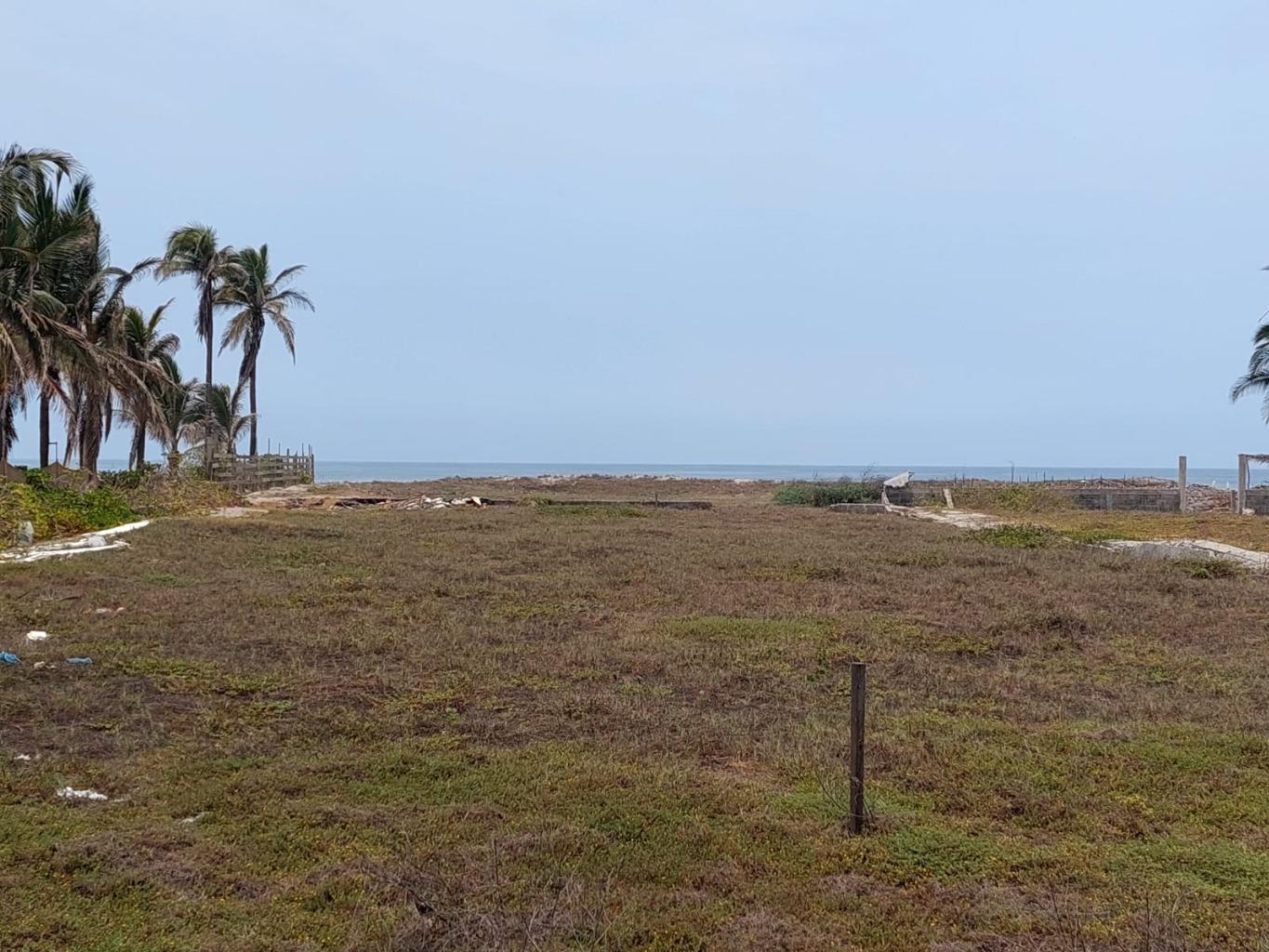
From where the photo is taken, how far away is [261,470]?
108 feet

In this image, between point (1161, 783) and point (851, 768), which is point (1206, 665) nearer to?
point (1161, 783)

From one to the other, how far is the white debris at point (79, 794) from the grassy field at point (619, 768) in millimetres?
67

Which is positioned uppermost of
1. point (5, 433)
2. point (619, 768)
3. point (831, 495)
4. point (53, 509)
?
point (5, 433)

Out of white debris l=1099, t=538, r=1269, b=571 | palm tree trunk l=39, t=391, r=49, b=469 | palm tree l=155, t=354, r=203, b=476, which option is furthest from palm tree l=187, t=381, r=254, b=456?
white debris l=1099, t=538, r=1269, b=571

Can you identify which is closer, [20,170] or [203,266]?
[20,170]

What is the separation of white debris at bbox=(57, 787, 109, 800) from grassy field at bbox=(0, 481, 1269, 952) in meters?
0.07

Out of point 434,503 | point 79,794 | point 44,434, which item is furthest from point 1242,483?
point 44,434

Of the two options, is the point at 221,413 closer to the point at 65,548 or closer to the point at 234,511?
the point at 234,511

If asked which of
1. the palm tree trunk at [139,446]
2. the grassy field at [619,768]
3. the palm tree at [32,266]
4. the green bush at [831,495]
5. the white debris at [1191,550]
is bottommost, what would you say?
the grassy field at [619,768]

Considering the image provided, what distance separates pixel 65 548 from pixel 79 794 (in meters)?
10.5

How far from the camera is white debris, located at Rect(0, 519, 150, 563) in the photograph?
42.7 ft

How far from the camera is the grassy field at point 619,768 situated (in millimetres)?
3863

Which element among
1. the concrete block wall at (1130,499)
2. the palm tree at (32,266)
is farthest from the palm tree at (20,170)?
the concrete block wall at (1130,499)

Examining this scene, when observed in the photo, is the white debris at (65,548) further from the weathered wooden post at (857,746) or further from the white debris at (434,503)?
the weathered wooden post at (857,746)
